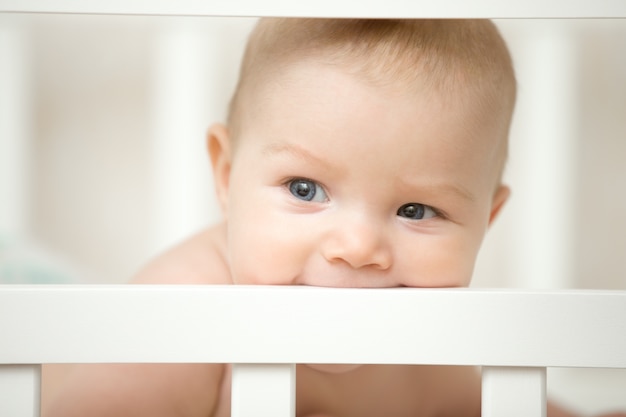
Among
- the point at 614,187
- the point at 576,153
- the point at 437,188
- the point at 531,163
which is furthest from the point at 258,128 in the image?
the point at 614,187

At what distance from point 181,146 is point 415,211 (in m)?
1.09

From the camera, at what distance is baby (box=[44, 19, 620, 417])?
2.54 ft

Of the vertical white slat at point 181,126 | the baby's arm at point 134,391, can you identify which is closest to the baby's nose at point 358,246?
the baby's arm at point 134,391

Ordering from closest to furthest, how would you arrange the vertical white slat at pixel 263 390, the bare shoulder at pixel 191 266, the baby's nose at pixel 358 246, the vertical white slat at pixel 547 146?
the vertical white slat at pixel 263 390 < the baby's nose at pixel 358 246 < the bare shoulder at pixel 191 266 < the vertical white slat at pixel 547 146

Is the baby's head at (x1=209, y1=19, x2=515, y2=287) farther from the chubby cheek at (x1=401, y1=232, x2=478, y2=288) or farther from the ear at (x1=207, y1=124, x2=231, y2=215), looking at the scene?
the ear at (x1=207, y1=124, x2=231, y2=215)

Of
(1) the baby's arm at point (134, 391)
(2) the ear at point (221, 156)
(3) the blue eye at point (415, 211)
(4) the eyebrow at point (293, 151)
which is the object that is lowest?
(1) the baby's arm at point (134, 391)

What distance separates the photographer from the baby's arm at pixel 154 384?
0.79 metres

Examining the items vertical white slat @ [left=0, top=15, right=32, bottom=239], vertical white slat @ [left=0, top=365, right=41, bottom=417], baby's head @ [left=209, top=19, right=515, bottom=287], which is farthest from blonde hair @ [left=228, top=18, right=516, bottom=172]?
vertical white slat @ [left=0, top=15, right=32, bottom=239]

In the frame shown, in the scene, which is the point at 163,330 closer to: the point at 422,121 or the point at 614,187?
the point at 422,121

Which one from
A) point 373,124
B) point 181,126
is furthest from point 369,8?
point 181,126

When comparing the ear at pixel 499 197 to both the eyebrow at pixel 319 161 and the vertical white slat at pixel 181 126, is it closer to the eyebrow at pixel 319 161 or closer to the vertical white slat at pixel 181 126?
the eyebrow at pixel 319 161

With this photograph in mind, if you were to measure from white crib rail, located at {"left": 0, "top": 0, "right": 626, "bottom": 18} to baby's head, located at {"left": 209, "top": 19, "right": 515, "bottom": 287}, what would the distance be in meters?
0.17

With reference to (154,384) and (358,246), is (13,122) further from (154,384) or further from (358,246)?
(358,246)

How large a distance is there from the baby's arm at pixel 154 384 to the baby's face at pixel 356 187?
5.7 inches
